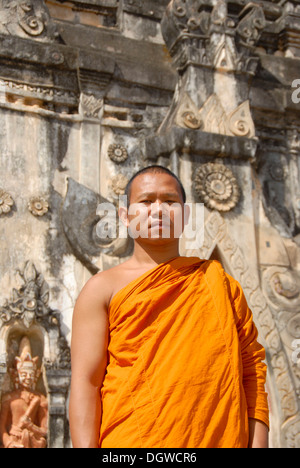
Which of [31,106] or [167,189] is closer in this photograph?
[167,189]

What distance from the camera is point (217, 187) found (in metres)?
6.50

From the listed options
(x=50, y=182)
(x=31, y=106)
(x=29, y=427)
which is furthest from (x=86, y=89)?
(x=29, y=427)

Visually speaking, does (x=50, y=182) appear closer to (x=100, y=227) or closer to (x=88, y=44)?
(x=100, y=227)

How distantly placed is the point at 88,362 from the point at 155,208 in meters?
0.79

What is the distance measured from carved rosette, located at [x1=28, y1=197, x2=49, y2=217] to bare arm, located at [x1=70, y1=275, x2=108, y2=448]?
3.64 m

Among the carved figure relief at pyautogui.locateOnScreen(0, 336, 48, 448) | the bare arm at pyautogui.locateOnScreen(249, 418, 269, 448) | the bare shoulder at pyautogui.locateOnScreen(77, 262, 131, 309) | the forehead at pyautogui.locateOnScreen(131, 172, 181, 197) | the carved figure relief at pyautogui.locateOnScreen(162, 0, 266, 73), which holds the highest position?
the carved figure relief at pyautogui.locateOnScreen(162, 0, 266, 73)

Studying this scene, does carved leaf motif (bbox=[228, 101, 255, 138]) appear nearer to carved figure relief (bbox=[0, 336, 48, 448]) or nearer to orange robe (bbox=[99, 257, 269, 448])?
carved figure relief (bbox=[0, 336, 48, 448])

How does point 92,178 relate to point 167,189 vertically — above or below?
above

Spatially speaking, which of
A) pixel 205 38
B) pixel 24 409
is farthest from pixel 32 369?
pixel 205 38

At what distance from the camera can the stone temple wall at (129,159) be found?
6.23m

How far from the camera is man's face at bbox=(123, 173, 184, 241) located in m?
3.03

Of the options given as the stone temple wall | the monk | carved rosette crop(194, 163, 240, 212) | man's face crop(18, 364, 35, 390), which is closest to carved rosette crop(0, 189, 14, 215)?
the stone temple wall
